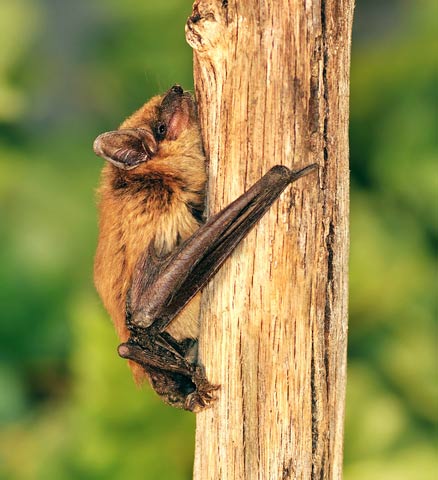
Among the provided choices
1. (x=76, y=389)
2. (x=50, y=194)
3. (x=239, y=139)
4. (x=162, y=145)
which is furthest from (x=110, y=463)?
(x=239, y=139)

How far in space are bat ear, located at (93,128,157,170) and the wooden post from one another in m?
0.21

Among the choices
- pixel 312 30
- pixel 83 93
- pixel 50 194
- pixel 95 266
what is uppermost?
pixel 83 93

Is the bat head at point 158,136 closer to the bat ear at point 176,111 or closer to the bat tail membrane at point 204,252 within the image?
the bat ear at point 176,111

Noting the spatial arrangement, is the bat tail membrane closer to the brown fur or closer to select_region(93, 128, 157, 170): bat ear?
the brown fur

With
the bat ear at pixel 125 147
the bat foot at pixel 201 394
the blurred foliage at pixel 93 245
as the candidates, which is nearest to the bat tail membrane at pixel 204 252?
the bat foot at pixel 201 394

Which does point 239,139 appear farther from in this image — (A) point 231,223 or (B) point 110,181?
(B) point 110,181

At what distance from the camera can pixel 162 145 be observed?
6.95 feet

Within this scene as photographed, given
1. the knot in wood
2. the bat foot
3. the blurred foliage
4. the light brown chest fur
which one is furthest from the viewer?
the blurred foliage

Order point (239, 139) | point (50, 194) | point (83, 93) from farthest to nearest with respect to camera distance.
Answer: point (83, 93)
point (50, 194)
point (239, 139)

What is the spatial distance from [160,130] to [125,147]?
4.6 inches

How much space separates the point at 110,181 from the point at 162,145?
0.20 meters

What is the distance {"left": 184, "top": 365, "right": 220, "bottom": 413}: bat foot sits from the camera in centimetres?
194

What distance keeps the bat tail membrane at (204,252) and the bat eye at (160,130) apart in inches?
12.7

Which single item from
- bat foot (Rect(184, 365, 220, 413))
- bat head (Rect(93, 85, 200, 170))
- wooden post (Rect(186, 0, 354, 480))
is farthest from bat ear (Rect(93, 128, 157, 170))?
bat foot (Rect(184, 365, 220, 413))
